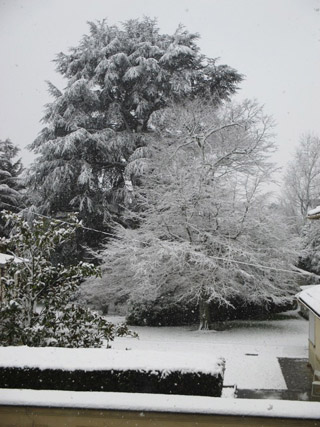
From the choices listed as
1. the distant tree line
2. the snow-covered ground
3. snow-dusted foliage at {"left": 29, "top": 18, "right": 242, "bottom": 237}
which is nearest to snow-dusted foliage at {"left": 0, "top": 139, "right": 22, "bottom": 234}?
the distant tree line

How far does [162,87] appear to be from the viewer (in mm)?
15320

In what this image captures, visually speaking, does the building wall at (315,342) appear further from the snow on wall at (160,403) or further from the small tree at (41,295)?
the snow on wall at (160,403)

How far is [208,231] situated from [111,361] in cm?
814

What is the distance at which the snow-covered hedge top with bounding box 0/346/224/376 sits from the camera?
153 inches

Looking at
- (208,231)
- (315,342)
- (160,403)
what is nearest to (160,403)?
(160,403)

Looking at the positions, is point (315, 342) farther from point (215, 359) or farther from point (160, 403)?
point (160, 403)

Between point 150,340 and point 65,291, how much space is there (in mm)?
5151

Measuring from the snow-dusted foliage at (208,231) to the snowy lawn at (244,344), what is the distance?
36.5 inches

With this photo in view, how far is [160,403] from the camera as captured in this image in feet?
12.2

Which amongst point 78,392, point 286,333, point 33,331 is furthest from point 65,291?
point 286,333

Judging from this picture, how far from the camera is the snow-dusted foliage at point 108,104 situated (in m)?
14.8

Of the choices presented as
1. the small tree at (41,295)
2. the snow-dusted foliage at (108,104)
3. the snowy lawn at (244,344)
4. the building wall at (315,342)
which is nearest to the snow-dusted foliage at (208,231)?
the snowy lawn at (244,344)

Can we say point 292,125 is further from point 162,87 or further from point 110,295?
point 110,295

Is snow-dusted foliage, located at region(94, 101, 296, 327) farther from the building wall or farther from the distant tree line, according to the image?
the building wall
